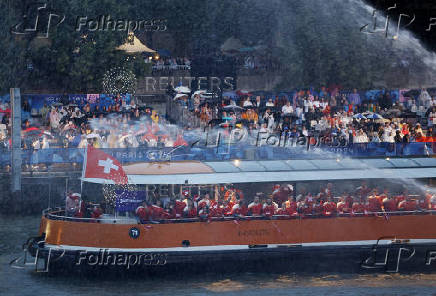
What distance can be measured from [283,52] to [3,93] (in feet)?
44.6

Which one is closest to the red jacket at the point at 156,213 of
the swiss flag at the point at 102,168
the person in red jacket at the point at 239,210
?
the swiss flag at the point at 102,168

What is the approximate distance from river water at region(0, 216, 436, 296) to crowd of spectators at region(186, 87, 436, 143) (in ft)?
38.5

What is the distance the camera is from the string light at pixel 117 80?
47.0 metres

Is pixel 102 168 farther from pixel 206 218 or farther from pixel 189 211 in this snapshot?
pixel 206 218

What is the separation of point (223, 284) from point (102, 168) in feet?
14.9

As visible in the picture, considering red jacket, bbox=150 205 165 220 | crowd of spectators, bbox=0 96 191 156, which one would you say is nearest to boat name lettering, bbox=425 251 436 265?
red jacket, bbox=150 205 165 220

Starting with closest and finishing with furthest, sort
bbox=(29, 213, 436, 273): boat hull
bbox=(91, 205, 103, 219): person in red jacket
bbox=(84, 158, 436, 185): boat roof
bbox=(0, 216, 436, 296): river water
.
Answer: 1. bbox=(0, 216, 436, 296): river water
2. bbox=(29, 213, 436, 273): boat hull
3. bbox=(91, 205, 103, 219): person in red jacket
4. bbox=(84, 158, 436, 185): boat roof

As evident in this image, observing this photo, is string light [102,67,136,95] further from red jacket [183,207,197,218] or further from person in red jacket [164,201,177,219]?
red jacket [183,207,197,218]

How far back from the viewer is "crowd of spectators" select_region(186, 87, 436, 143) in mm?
42188

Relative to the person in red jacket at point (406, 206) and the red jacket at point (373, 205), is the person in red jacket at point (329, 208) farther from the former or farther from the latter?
the person in red jacket at point (406, 206)

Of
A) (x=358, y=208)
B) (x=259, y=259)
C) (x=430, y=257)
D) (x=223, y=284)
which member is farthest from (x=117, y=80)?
(x=430, y=257)

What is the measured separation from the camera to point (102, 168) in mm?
Result: 30094

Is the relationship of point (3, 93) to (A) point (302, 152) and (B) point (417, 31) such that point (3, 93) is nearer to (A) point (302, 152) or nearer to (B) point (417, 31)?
(A) point (302, 152)

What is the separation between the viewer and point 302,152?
131 ft
